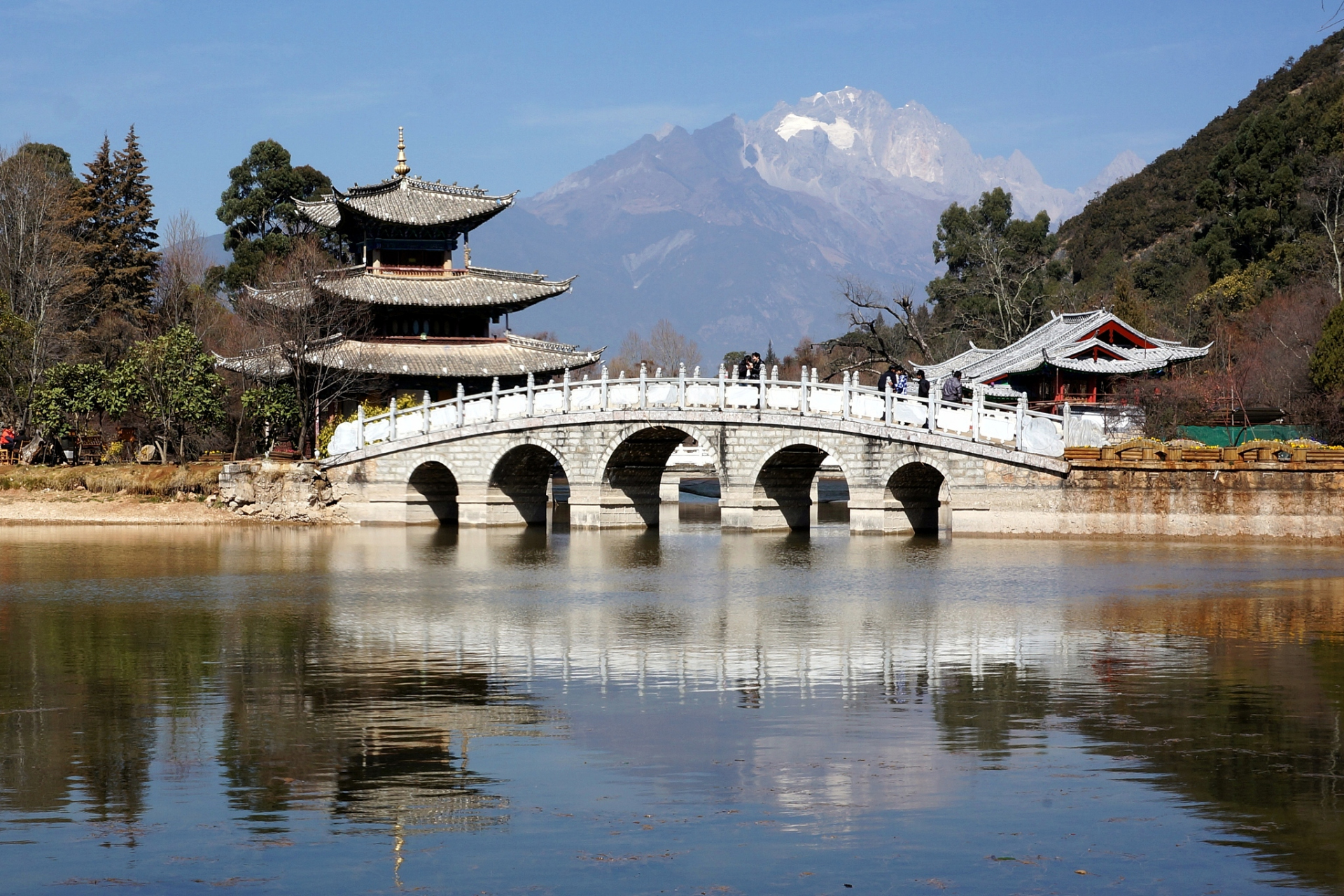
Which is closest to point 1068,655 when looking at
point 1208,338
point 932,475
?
point 932,475

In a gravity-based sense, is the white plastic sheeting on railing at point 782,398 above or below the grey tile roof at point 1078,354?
below

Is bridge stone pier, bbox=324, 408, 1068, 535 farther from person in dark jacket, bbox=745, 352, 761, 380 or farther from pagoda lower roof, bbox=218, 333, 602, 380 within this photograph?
pagoda lower roof, bbox=218, 333, 602, 380

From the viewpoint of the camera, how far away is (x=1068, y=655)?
15.3 metres

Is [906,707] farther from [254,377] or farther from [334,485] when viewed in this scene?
[254,377]

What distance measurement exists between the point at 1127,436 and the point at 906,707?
29079mm

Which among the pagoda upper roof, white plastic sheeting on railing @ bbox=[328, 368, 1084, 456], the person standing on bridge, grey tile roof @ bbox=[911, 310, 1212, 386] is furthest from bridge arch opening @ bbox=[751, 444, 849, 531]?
the pagoda upper roof

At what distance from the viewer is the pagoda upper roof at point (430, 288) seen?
45.7 meters

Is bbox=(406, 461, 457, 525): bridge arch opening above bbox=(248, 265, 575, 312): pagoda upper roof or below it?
below

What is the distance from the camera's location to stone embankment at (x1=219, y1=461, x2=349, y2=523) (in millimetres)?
38719

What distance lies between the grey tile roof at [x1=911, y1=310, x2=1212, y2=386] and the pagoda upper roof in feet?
41.8

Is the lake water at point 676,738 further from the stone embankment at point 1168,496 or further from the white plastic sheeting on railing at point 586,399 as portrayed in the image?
the white plastic sheeting on railing at point 586,399

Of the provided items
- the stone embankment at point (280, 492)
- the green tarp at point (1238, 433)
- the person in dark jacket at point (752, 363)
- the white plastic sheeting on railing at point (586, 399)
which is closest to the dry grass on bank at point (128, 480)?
the stone embankment at point (280, 492)

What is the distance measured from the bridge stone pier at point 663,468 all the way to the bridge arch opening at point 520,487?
4 centimetres

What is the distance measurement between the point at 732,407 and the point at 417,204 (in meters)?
18.0
